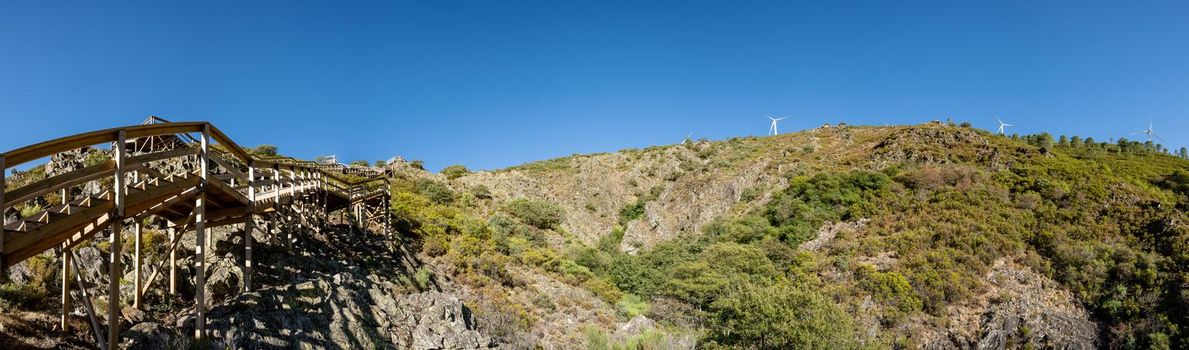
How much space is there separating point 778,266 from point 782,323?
11339mm

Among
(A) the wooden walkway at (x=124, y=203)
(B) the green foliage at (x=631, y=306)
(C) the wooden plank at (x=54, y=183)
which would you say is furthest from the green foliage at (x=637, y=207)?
(C) the wooden plank at (x=54, y=183)

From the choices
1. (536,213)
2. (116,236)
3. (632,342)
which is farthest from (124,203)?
(536,213)

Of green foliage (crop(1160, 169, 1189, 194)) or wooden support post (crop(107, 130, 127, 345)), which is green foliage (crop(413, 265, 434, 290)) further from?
green foliage (crop(1160, 169, 1189, 194))

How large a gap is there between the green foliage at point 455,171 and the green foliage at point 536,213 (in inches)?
319

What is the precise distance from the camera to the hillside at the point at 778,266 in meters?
14.0

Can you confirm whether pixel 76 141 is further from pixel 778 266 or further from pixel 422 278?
pixel 778 266

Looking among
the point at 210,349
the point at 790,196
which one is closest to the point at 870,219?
the point at 790,196

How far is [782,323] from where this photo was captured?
1866 centimetres

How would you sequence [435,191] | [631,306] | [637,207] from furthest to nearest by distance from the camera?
[637,207], [435,191], [631,306]

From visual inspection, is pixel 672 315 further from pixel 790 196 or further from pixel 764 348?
pixel 790 196

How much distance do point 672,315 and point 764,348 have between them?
6069mm

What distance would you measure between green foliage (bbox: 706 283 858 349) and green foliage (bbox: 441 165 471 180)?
32.4 m

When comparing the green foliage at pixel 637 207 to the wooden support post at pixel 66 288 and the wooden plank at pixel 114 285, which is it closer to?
the wooden support post at pixel 66 288

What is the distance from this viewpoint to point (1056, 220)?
1121 inches
